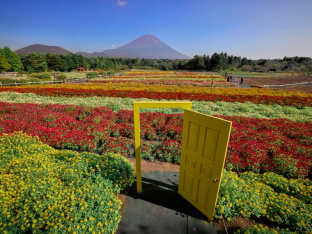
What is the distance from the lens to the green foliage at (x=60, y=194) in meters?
2.52

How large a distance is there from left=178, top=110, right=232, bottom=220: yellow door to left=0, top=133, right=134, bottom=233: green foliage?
159 centimetres

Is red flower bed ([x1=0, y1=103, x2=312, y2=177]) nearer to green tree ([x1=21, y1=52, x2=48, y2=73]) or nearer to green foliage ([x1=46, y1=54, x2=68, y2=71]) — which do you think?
green tree ([x1=21, y1=52, x2=48, y2=73])

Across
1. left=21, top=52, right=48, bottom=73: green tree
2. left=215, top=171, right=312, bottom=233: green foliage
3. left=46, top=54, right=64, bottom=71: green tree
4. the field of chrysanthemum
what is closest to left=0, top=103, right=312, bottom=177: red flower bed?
the field of chrysanthemum

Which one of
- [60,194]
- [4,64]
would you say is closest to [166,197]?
[60,194]

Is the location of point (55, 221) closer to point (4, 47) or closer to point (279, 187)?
point (279, 187)

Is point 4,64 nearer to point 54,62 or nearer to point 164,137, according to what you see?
point 54,62

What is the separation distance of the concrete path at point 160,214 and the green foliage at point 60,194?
0.32 m

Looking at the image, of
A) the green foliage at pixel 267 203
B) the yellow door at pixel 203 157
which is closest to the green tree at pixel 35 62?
the yellow door at pixel 203 157

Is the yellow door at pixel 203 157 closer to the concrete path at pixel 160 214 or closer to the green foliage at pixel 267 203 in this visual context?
the concrete path at pixel 160 214

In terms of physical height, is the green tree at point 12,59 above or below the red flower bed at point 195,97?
above

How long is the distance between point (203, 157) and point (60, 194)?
2.78 meters

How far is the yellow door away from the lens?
8.50ft

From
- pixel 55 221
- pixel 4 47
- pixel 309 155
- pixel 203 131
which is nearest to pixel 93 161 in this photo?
pixel 55 221

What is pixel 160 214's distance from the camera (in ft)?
10.8
